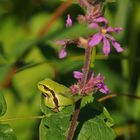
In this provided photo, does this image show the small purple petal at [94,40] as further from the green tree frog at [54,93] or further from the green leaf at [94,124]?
the green leaf at [94,124]

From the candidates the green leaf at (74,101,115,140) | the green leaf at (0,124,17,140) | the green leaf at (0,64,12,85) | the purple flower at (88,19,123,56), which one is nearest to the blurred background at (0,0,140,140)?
the green leaf at (0,64,12,85)

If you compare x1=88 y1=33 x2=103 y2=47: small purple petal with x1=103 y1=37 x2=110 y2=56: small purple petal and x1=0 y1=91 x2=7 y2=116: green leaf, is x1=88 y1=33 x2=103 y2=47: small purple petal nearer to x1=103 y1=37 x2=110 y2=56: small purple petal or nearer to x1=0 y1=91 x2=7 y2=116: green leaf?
x1=103 y1=37 x2=110 y2=56: small purple petal

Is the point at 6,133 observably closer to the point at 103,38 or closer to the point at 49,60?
the point at 103,38

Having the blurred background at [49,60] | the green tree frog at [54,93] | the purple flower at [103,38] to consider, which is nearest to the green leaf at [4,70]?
the blurred background at [49,60]

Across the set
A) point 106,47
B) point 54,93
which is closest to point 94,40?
point 106,47

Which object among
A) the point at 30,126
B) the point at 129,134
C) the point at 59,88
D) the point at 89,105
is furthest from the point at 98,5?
the point at 30,126

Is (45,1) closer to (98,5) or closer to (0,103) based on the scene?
(0,103)

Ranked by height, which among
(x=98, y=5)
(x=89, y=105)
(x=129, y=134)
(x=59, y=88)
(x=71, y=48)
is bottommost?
(x=129, y=134)
